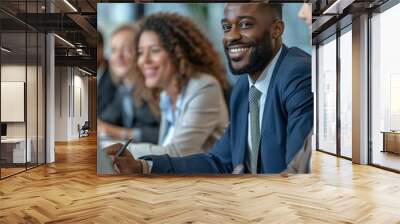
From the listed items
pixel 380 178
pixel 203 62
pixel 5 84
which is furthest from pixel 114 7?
pixel 380 178

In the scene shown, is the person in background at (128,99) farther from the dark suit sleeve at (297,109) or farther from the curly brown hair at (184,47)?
the dark suit sleeve at (297,109)

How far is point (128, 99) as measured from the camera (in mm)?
6461

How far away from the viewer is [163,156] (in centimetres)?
647

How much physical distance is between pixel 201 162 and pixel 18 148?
136 inches

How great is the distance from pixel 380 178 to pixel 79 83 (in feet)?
49.9

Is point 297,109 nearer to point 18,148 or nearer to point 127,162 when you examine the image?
point 127,162

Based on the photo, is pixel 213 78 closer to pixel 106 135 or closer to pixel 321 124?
pixel 106 135

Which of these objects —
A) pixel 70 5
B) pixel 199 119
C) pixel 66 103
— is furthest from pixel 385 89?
pixel 66 103

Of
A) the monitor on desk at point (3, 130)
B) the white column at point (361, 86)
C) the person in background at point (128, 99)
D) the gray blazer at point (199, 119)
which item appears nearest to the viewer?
the gray blazer at point (199, 119)

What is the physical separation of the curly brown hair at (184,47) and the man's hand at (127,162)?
989 mm

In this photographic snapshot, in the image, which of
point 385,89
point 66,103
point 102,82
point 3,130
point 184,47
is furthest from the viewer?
point 66,103

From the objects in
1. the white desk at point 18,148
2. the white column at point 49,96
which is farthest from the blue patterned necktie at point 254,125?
the white column at point 49,96

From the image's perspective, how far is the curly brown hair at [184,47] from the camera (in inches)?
249

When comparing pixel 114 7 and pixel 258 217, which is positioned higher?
pixel 114 7
